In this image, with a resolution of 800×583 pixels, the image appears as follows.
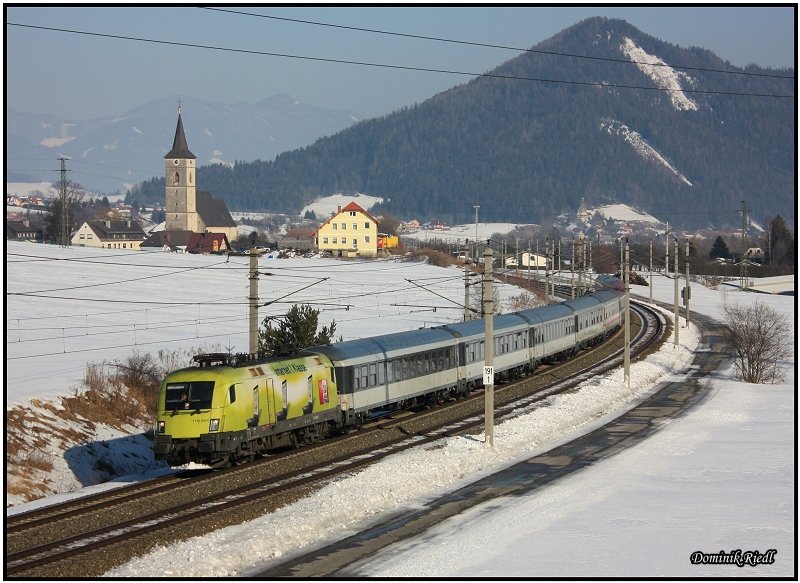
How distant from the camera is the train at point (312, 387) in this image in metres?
31.5

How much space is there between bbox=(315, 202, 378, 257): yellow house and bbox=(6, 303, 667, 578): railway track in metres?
146

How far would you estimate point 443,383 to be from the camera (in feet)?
160

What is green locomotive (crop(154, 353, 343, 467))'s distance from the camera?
3142 centimetres

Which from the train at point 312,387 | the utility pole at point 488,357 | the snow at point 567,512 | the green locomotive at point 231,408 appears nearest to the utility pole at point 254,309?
the train at point 312,387

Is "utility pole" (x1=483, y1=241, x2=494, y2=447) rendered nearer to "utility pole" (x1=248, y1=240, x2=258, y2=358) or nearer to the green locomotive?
the green locomotive

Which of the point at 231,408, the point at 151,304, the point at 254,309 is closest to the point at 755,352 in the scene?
the point at 254,309

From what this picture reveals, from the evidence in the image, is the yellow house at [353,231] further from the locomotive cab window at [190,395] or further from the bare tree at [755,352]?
the locomotive cab window at [190,395]

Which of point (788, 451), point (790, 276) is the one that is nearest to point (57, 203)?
point (790, 276)

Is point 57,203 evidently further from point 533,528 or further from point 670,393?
point 533,528

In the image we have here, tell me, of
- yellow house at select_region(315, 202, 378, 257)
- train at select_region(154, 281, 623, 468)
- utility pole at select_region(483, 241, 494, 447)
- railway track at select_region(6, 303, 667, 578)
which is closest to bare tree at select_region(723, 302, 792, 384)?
train at select_region(154, 281, 623, 468)

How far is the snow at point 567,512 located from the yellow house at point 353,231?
139981 millimetres

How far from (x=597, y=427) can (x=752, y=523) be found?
1721 cm

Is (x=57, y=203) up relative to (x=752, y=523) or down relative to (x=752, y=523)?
up

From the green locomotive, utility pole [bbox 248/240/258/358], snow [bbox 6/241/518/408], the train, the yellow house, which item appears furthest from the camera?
the yellow house
